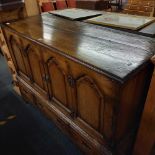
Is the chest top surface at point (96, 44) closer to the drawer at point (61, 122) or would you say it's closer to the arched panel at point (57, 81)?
the arched panel at point (57, 81)

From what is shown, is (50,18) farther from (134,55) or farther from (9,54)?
(134,55)

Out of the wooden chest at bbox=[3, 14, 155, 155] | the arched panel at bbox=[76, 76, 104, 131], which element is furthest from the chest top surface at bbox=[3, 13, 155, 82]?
the arched panel at bbox=[76, 76, 104, 131]

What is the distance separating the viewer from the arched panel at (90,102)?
0.80 metres

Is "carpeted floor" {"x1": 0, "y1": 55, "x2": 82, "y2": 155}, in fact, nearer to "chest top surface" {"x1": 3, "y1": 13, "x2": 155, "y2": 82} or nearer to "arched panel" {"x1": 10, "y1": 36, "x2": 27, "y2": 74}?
"arched panel" {"x1": 10, "y1": 36, "x2": 27, "y2": 74}

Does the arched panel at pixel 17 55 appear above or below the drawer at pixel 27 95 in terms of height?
above

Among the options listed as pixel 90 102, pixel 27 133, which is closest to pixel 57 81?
pixel 90 102

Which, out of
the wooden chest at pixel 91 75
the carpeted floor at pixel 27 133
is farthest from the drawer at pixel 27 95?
the wooden chest at pixel 91 75

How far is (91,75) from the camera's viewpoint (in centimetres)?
75

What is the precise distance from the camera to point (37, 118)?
161cm

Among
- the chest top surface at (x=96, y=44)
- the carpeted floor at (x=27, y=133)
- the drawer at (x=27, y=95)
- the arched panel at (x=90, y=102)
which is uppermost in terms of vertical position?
the chest top surface at (x=96, y=44)

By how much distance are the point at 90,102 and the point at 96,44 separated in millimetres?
314

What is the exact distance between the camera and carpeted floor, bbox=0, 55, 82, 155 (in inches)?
52.2

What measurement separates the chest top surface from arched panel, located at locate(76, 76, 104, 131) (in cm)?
12

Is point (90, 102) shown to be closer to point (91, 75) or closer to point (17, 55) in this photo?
point (91, 75)
